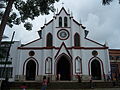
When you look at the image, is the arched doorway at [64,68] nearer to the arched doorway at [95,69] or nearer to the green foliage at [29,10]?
the arched doorway at [95,69]

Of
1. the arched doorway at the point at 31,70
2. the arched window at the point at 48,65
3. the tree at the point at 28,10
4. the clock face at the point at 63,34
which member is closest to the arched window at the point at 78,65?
the arched window at the point at 48,65

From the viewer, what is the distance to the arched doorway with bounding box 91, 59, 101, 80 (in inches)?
1291

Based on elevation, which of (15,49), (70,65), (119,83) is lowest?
(119,83)

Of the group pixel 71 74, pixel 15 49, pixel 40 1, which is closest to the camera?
pixel 40 1

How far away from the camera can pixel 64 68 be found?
34.3 metres

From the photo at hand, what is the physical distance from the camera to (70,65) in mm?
32562

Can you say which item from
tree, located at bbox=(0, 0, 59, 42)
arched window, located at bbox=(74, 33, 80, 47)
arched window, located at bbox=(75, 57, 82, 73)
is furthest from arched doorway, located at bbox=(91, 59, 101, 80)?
tree, located at bbox=(0, 0, 59, 42)

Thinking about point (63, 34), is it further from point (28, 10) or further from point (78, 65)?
point (28, 10)

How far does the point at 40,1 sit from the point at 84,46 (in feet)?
69.6

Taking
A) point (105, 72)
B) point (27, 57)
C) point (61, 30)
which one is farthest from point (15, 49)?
point (105, 72)

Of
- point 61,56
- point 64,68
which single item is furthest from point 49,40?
point 64,68

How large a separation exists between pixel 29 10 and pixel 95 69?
22.9m

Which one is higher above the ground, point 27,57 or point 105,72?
point 27,57

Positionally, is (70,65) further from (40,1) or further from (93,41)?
(40,1)
